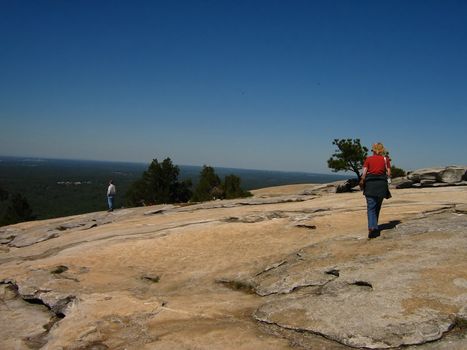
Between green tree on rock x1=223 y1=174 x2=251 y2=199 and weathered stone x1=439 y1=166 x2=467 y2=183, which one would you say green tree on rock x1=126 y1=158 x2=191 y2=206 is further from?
weathered stone x1=439 y1=166 x2=467 y2=183

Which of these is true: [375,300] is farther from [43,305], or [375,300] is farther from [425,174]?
[425,174]

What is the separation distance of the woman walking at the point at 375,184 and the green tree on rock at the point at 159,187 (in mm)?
50854

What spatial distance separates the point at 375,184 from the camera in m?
13.1

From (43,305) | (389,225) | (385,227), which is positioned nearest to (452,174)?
(389,225)

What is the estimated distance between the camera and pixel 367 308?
840 centimetres

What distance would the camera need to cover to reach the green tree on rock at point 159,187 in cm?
6269

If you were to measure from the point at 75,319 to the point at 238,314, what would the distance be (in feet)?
12.8

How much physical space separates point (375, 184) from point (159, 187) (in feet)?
175

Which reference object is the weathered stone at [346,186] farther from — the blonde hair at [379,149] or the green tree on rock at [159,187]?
the green tree on rock at [159,187]

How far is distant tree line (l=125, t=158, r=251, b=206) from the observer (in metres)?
58.9

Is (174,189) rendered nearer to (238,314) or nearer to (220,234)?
(220,234)

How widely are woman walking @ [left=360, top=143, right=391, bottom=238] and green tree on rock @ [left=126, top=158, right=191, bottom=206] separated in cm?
5085

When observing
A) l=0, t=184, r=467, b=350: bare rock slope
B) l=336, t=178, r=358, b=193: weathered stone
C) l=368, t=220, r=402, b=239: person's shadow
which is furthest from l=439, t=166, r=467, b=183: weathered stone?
l=368, t=220, r=402, b=239: person's shadow

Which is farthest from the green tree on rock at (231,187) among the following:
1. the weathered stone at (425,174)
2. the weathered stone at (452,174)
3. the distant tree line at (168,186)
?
the weathered stone at (452,174)
